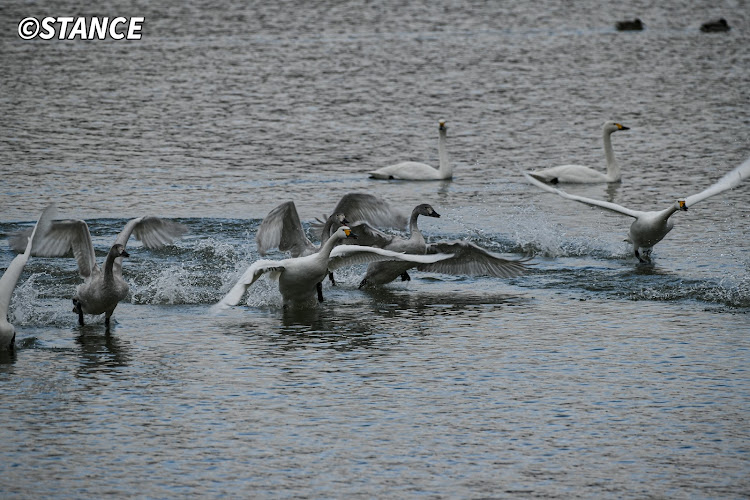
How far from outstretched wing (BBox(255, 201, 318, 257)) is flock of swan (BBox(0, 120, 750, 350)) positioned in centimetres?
1

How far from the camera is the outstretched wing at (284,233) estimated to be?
12728mm

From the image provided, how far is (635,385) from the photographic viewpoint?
948 cm

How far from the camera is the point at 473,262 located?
1293cm

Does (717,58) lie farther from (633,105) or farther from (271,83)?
(271,83)

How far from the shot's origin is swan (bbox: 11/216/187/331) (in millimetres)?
11055

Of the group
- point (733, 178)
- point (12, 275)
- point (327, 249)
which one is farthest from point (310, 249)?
point (733, 178)

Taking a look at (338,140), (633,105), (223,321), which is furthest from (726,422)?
(633,105)

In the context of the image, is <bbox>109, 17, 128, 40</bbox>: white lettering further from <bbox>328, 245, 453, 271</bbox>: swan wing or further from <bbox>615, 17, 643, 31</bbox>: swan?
<bbox>328, 245, 453, 271</bbox>: swan wing

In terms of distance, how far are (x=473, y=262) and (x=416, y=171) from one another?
6035 mm

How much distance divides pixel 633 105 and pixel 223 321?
15362mm

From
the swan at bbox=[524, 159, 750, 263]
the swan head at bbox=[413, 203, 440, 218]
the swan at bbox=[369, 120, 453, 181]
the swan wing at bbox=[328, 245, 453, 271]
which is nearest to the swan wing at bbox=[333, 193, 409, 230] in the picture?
the swan head at bbox=[413, 203, 440, 218]

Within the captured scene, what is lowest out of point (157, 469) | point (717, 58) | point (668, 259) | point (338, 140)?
point (157, 469)

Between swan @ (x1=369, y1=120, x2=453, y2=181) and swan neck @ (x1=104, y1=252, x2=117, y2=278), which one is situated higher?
swan @ (x1=369, y1=120, x2=453, y2=181)

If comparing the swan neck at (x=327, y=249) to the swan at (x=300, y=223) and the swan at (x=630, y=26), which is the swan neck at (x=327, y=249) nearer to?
the swan at (x=300, y=223)
